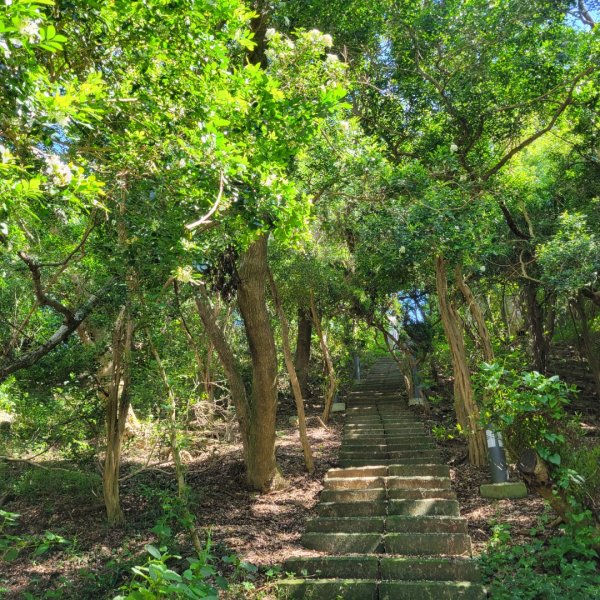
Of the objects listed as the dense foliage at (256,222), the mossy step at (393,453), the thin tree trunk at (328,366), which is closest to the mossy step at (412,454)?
the mossy step at (393,453)

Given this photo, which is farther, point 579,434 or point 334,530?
point 334,530

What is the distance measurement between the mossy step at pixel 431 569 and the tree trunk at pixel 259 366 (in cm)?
254

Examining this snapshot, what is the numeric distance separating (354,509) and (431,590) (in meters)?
1.70

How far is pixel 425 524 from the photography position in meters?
4.80

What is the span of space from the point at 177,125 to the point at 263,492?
14.7 ft

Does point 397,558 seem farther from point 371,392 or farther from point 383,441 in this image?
point 371,392

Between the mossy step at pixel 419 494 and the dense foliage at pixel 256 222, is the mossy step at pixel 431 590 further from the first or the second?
the mossy step at pixel 419 494

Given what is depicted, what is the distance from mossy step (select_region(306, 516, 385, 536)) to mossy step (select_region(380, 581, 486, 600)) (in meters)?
1.10

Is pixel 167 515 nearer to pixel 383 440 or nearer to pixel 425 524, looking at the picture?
pixel 425 524

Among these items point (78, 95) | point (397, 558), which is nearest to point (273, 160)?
point (78, 95)

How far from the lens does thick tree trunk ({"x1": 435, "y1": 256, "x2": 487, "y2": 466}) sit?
22.9 ft

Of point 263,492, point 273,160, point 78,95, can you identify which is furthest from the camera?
point 263,492

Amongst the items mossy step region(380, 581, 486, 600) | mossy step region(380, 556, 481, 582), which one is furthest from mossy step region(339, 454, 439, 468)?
mossy step region(380, 581, 486, 600)

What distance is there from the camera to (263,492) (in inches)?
251
